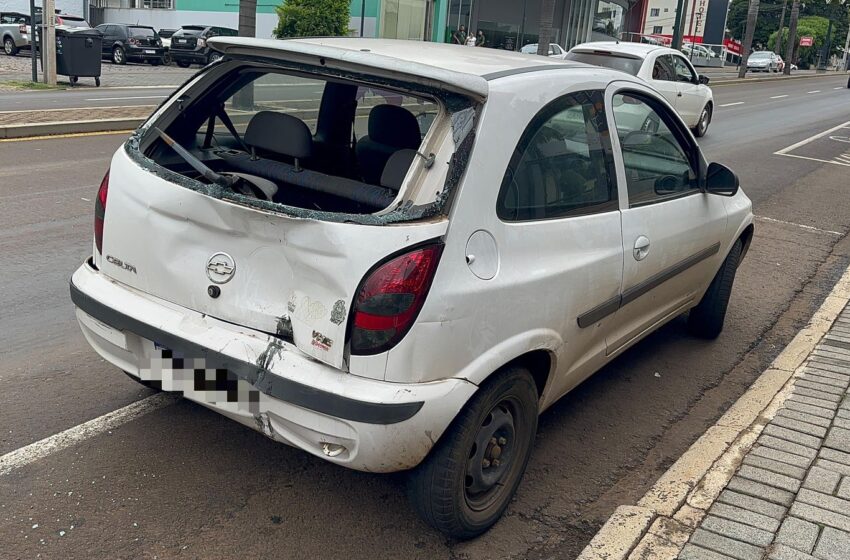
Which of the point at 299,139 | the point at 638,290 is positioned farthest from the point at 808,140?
the point at 299,139

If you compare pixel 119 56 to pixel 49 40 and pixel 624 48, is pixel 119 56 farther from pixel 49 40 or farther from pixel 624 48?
pixel 624 48

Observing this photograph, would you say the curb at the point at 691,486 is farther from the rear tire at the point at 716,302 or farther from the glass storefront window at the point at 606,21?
the glass storefront window at the point at 606,21

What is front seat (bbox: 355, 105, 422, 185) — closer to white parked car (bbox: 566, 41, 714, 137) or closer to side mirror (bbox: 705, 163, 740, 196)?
side mirror (bbox: 705, 163, 740, 196)

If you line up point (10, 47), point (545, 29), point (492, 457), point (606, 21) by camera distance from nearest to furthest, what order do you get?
point (492, 457) < point (545, 29) < point (10, 47) < point (606, 21)

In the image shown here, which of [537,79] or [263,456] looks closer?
[537,79]

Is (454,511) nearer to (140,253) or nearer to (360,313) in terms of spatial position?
(360,313)

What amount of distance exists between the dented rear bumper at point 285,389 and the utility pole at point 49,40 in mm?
15404

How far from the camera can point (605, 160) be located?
382 centimetres

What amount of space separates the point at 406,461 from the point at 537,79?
5.20 ft

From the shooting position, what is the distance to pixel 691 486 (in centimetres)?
369

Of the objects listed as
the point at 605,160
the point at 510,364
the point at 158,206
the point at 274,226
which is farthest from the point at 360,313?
the point at 605,160

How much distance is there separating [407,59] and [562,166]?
30.4 inches

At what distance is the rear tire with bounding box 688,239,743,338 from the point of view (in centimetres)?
542

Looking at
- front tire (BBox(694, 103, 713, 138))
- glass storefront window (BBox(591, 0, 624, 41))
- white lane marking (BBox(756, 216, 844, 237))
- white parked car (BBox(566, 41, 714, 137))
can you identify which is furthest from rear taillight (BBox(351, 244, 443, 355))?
glass storefront window (BBox(591, 0, 624, 41))
